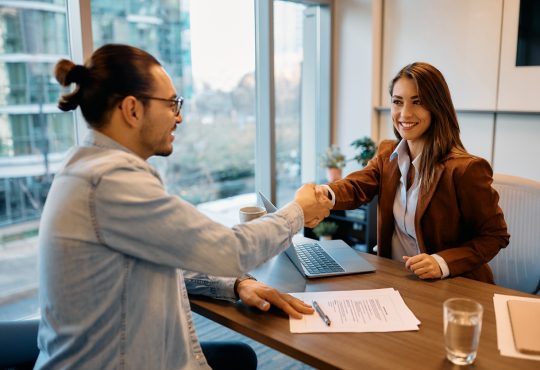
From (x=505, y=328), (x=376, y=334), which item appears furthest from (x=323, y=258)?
(x=505, y=328)

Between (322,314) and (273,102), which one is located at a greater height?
(273,102)

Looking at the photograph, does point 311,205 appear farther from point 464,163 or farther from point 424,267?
point 464,163

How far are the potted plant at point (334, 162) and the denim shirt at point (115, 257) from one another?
2505 mm

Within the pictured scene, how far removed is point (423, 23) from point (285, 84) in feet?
3.37

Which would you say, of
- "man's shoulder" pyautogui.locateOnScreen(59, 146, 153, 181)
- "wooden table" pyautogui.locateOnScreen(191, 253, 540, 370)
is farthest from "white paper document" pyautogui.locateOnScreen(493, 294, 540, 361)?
"man's shoulder" pyautogui.locateOnScreen(59, 146, 153, 181)

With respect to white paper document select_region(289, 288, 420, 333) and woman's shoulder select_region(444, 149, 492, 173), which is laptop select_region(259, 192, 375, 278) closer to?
white paper document select_region(289, 288, 420, 333)

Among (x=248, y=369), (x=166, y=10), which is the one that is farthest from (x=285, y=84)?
(x=248, y=369)

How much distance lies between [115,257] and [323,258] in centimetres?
76

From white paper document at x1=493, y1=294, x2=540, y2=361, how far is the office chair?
1.13 meters

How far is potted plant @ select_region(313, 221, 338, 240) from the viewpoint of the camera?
3.60 metres

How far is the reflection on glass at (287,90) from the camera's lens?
11.8ft

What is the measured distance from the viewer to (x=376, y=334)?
1.13 meters

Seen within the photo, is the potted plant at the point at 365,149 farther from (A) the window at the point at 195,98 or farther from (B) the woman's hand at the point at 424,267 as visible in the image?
(B) the woman's hand at the point at 424,267

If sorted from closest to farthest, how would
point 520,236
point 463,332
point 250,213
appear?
point 463,332 < point 250,213 < point 520,236
